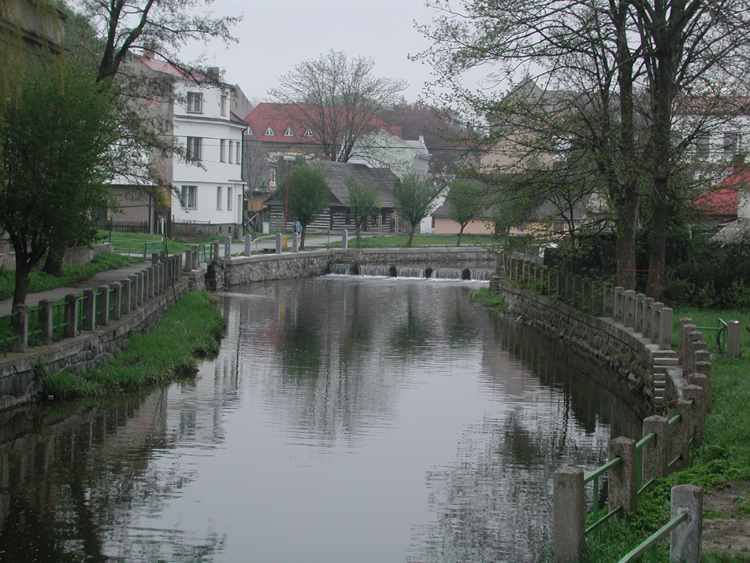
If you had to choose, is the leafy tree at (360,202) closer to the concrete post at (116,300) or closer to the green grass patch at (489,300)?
the green grass patch at (489,300)

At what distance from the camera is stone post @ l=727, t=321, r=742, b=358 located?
14.0 metres

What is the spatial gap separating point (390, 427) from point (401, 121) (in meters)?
85.6

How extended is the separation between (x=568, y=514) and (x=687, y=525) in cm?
107

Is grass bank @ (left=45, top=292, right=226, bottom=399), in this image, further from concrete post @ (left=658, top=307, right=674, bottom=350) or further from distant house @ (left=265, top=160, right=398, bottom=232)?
distant house @ (left=265, top=160, right=398, bottom=232)

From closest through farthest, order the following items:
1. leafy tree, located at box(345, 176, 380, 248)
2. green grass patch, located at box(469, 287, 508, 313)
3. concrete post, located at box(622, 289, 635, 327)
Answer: concrete post, located at box(622, 289, 635, 327), green grass patch, located at box(469, 287, 508, 313), leafy tree, located at box(345, 176, 380, 248)

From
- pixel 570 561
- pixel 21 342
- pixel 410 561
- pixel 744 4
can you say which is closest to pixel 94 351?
pixel 21 342

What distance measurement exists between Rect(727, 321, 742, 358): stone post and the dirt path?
264 inches

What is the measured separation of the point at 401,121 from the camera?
96.2 metres

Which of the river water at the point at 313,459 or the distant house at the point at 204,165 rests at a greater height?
the distant house at the point at 204,165

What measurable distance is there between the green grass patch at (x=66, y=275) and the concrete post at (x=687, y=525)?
49.7 ft

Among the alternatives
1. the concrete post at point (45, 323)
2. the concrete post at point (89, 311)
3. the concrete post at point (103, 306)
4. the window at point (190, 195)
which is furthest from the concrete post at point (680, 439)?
the window at point (190, 195)

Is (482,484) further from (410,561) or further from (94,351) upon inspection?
(94,351)

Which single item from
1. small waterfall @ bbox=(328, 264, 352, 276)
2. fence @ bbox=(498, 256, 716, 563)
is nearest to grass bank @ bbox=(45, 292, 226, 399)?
fence @ bbox=(498, 256, 716, 563)

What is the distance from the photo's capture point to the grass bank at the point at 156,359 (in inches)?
538
